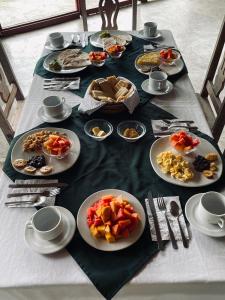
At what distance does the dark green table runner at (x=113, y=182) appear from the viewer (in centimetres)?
72

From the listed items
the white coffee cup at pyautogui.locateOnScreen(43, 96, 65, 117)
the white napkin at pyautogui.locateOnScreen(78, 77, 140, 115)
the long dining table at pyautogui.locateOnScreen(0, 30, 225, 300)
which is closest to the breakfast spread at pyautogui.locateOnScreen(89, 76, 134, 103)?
the white napkin at pyautogui.locateOnScreen(78, 77, 140, 115)

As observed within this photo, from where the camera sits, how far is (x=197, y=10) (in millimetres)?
3789

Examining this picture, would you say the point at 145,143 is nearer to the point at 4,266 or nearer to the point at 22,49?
the point at 4,266

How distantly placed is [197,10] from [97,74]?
3077 millimetres

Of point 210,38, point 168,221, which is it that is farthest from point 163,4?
point 168,221

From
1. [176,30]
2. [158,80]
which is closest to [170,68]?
[158,80]

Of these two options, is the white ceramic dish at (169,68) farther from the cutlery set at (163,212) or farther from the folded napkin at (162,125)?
the cutlery set at (163,212)

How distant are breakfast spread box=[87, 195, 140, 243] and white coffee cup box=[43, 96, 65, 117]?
1.58ft

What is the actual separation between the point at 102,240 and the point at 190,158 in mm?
428

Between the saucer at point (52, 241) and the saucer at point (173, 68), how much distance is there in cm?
88

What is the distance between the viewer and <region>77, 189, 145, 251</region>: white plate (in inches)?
29.6

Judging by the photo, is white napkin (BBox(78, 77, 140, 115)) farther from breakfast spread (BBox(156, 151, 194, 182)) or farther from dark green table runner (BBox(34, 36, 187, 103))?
breakfast spread (BBox(156, 151, 194, 182))

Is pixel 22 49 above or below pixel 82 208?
below

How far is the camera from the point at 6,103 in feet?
4.81
